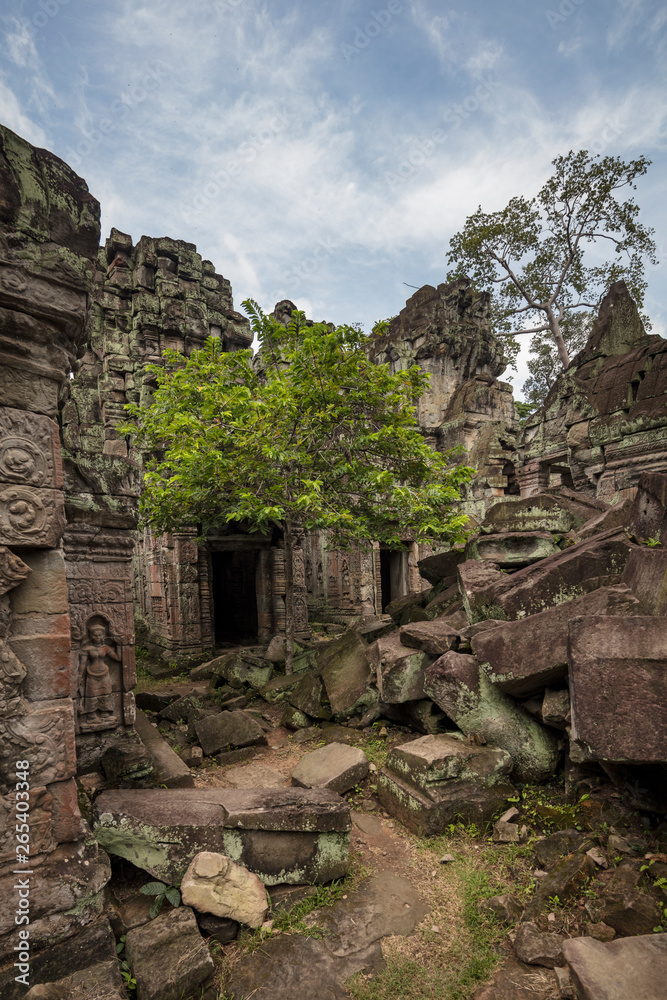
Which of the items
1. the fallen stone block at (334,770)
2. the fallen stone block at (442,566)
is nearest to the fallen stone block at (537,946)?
the fallen stone block at (334,770)

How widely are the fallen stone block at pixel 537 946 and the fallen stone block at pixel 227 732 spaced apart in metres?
3.78

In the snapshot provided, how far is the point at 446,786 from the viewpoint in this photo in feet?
14.0

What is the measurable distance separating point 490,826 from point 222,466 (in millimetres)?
5568

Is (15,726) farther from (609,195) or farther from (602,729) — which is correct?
(609,195)

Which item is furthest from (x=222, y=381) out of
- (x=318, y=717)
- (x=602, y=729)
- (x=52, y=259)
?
(x=602, y=729)

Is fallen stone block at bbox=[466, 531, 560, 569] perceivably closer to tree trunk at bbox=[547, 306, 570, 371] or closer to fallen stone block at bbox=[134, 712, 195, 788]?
fallen stone block at bbox=[134, 712, 195, 788]

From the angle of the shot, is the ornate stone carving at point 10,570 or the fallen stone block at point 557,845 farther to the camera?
the fallen stone block at point 557,845

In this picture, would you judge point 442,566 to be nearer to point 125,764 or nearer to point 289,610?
point 289,610

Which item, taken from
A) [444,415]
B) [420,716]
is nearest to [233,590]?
[444,415]

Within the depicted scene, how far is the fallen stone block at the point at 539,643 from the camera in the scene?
423 cm

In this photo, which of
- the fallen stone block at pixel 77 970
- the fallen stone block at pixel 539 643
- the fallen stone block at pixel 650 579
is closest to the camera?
the fallen stone block at pixel 77 970

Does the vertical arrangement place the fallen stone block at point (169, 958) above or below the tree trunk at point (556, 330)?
below

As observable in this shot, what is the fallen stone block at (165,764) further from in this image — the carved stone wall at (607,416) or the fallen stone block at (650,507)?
the carved stone wall at (607,416)

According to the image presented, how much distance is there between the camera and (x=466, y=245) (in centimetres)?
2028
